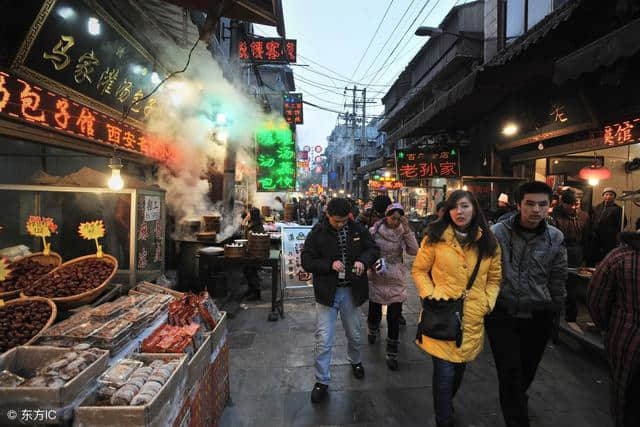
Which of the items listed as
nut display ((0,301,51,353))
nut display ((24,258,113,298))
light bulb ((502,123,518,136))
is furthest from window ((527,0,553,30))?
nut display ((0,301,51,353))

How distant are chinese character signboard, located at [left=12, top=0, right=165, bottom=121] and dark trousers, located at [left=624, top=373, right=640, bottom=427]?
7106mm

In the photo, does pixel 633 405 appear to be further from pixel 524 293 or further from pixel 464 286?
pixel 464 286

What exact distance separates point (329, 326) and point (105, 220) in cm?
461

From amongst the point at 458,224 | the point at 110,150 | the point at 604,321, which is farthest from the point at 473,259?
the point at 110,150

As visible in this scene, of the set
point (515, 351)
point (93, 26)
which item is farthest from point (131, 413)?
point (93, 26)

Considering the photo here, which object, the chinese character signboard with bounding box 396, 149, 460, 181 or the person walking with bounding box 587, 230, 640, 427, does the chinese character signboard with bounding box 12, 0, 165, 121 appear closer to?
the person walking with bounding box 587, 230, 640, 427

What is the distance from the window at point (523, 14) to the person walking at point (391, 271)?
6.65 m

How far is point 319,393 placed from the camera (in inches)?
137

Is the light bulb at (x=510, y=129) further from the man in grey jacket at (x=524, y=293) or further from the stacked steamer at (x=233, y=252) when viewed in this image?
the stacked steamer at (x=233, y=252)

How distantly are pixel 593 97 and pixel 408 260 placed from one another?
22.4 ft

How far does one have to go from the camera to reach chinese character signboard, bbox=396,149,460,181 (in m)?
10.2

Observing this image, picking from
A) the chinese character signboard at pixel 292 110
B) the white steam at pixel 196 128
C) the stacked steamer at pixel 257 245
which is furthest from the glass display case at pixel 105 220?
the chinese character signboard at pixel 292 110

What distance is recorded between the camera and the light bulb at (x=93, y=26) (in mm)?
5243

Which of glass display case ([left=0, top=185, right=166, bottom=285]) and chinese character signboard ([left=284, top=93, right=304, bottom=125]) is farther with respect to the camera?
chinese character signboard ([left=284, top=93, right=304, bottom=125])
